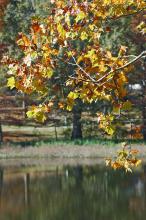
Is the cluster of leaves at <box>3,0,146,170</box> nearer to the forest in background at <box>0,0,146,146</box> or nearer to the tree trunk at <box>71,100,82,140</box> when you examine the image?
the forest in background at <box>0,0,146,146</box>

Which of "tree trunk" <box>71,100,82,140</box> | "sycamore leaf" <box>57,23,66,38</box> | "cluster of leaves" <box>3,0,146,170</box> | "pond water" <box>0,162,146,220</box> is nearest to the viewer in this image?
"cluster of leaves" <box>3,0,146,170</box>

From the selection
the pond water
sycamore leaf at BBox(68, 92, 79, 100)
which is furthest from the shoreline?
sycamore leaf at BBox(68, 92, 79, 100)

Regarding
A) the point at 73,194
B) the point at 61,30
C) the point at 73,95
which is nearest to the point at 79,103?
the point at 73,194

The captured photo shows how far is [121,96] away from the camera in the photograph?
199 inches

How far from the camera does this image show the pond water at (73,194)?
19.4m

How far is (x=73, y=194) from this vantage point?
23.0 meters


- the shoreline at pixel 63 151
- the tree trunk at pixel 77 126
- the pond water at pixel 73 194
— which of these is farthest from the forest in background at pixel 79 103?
the pond water at pixel 73 194

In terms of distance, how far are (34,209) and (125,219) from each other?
3.57m

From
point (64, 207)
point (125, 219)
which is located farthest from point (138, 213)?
point (64, 207)

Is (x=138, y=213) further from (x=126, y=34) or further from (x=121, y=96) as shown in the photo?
(x=126, y=34)

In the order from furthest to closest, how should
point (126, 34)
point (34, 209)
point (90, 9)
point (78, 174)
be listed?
1. point (126, 34)
2. point (78, 174)
3. point (34, 209)
4. point (90, 9)

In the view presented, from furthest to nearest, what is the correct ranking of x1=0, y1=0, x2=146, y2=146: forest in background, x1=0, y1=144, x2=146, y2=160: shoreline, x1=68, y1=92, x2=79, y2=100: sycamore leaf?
x1=0, y1=0, x2=146, y2=146: forest in background
x1=0, y1=144, x2=146, y2=160: shoreline
x1=68, y1=92, x2=79, y2=100: sycamore leaf

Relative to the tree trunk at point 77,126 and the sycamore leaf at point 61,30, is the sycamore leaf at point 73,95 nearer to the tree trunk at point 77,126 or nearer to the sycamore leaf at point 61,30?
the sycamore leaf at point 61,30

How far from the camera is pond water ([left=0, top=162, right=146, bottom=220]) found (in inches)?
763
